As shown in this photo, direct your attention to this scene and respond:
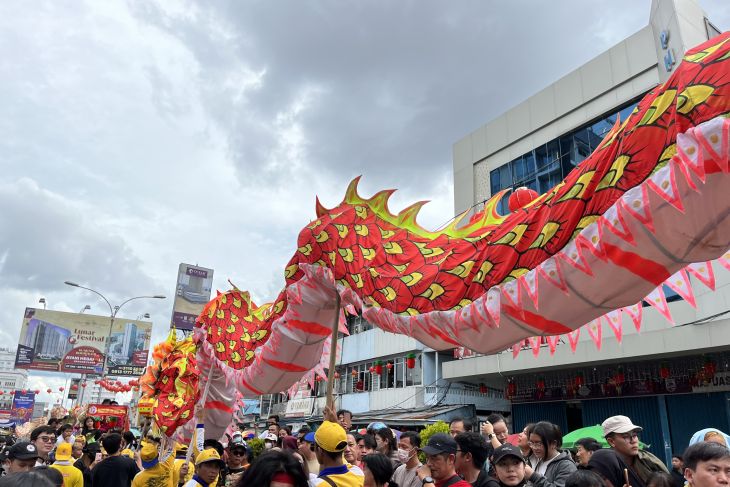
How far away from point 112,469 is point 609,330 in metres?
9.47

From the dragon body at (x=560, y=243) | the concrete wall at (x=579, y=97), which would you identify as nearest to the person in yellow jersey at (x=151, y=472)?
the dragon body at (x=560, y=243)

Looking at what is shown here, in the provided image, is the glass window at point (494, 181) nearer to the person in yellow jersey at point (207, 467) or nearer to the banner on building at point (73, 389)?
the person in yellow jersey at point (207, 467)

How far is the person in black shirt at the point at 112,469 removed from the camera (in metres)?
4.20

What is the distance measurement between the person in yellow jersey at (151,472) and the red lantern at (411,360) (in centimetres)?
1280

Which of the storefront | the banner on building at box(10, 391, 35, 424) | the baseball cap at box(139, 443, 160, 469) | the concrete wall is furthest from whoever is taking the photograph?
the banner on building at box(10, 391, 35, 424)

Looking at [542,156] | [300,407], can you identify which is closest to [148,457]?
[542,156]

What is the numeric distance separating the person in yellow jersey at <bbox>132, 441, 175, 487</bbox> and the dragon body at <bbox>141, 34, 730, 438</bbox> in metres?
1.47

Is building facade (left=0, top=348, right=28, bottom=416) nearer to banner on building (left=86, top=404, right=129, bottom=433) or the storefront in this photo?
banner on building (left=86, top=404, right=129, bottom=433)

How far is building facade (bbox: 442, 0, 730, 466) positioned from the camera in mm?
10156

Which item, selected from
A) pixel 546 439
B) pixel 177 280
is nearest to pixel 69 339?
pixel 177 280

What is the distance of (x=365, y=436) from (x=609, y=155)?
308 centimetres

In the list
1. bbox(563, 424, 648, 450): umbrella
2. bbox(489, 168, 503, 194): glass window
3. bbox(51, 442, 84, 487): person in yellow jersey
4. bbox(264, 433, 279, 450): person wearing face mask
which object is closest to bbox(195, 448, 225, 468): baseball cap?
bbox(51, 442, 84, 487): person in yellow jersey

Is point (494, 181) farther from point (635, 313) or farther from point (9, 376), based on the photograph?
point (9, 376)

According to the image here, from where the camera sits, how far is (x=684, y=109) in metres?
2.22
